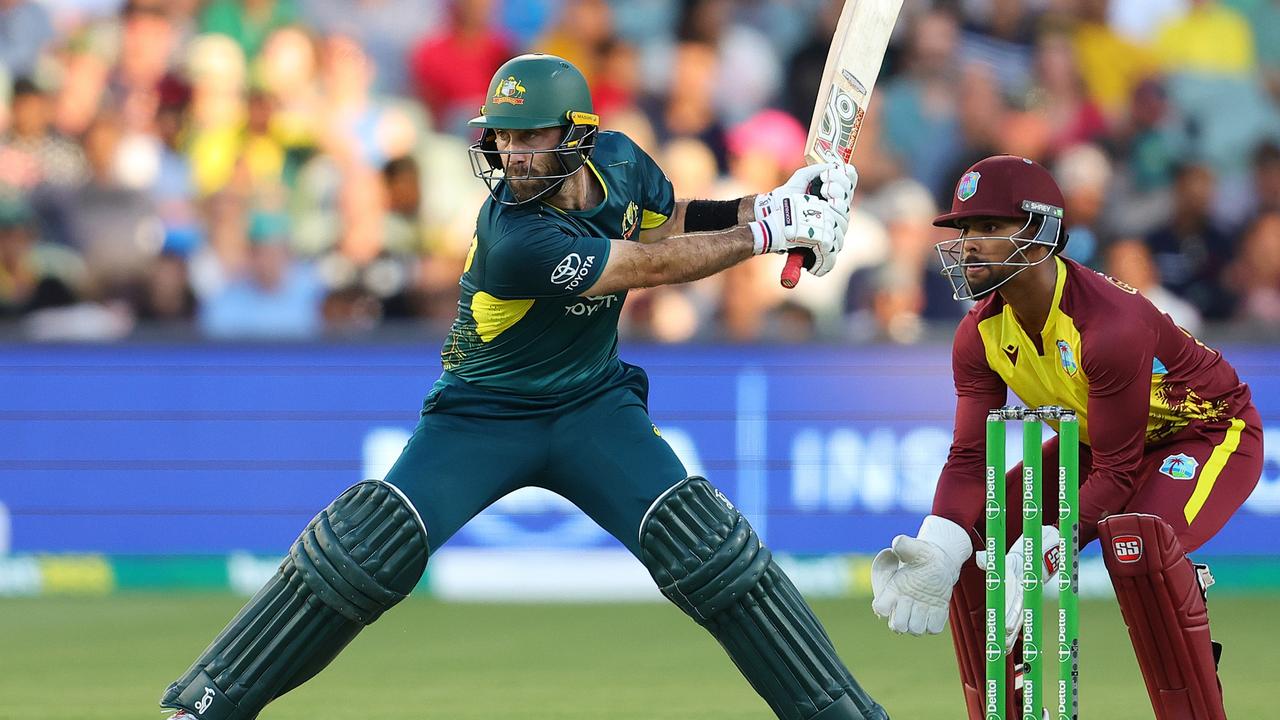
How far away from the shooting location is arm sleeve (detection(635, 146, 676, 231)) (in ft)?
16.7

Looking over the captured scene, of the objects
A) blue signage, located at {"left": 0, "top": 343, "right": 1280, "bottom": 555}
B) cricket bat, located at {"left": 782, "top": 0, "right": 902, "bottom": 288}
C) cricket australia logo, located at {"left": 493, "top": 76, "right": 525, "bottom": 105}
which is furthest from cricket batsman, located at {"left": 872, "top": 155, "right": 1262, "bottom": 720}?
blue signage, located at {"left": 0, "top": 343, "right": 1280, "bottom": 555}

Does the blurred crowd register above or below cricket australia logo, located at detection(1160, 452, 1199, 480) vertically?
above

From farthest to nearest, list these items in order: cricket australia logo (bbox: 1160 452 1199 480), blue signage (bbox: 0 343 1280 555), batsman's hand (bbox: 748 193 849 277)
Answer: blue signage (bbox: 0 343 1280 555) → cricket australia logo (bbox: 1160 452 1199 480) → batsman's hand (bbox: 748 193 849 277)

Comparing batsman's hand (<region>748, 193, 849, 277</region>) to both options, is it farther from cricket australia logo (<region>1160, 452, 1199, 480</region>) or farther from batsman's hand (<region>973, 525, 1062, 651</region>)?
cricket australia logo (<region>1160, 452, 1199, 480</region>)

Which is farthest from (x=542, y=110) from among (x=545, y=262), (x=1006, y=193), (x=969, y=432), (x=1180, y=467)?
(x=1180, y=467)

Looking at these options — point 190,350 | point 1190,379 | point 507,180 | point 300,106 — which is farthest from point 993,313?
point 300,106

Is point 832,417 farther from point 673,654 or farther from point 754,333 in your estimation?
point 673,654

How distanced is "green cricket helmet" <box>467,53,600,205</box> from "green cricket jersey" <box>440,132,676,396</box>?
9cm

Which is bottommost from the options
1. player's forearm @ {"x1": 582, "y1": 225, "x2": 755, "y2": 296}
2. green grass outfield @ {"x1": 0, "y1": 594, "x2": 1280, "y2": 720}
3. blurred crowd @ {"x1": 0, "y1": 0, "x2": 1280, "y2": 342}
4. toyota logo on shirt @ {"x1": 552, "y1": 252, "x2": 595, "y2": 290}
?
green grass outfield @ {"x1": 0, "y1": 594, "x2": 1280, "y2": 720}

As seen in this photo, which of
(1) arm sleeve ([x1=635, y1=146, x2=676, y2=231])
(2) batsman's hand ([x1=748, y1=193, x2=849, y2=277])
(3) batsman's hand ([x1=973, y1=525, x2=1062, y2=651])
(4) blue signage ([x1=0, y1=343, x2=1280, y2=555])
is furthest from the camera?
(4) blue signage ([x1=0, y1=343, x2=1280, y2=555])

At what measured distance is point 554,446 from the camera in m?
4.72

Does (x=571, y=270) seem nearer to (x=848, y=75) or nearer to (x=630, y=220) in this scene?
(x=630, y=220)

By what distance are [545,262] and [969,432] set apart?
127 cm

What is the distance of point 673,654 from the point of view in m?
7.36
